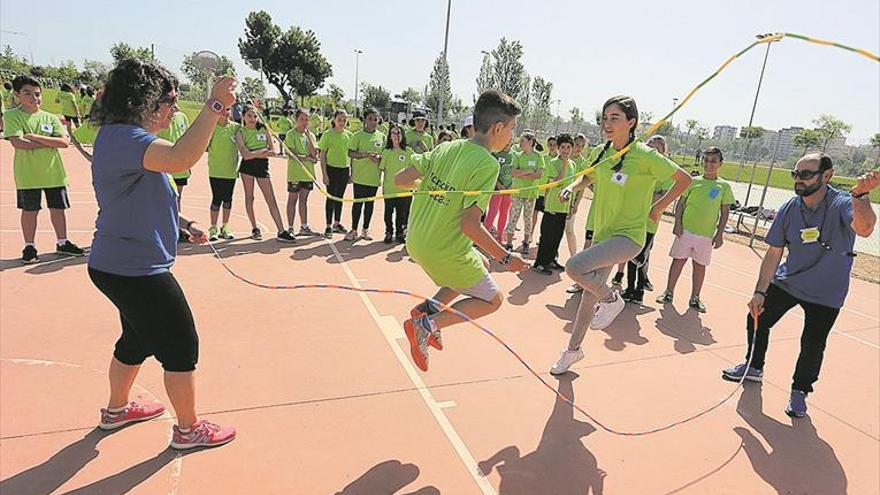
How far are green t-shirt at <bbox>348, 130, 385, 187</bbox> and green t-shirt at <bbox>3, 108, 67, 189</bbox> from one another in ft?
13.4

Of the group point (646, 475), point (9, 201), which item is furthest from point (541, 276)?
point (9, 201)

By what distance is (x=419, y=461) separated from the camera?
10.2 feet

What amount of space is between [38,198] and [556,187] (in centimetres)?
703

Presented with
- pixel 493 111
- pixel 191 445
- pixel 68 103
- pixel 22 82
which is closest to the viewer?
pixel 191 445

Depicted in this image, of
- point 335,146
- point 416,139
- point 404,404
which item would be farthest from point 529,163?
point 404,404

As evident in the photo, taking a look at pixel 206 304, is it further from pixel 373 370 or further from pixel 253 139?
pixel 253 139

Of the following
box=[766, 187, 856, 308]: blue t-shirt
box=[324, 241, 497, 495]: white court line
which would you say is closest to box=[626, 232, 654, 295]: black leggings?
box=[766, 187, 856, 308]: blue t-shirt

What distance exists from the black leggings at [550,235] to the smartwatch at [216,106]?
19.2 ft

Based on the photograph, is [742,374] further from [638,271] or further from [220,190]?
[220,190]

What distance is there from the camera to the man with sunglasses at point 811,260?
3977mm

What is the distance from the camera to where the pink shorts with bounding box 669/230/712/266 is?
258 inches

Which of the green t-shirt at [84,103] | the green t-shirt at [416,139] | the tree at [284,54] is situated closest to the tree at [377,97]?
the tree at [284,54]

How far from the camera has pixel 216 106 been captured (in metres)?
2.57

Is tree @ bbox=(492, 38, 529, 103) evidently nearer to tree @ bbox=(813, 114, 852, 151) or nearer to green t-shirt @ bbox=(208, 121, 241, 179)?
tree @ bbox=(813, 114, 852, 151)
